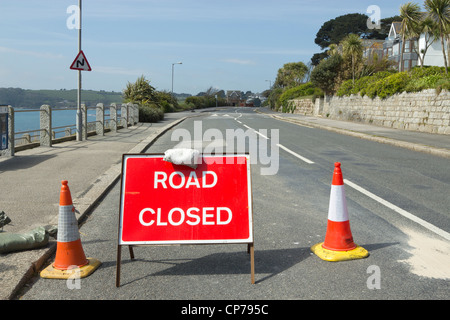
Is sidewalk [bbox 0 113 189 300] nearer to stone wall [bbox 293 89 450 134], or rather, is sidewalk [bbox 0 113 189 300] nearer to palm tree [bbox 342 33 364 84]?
stone wall [bbox 293 89 450 134]

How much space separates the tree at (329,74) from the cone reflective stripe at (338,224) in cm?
3698

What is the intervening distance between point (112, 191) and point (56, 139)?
26.3 feet

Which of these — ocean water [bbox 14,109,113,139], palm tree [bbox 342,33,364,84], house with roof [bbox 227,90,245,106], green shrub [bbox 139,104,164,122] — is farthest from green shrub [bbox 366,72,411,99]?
house with roof [bbox 227,90,245,106]

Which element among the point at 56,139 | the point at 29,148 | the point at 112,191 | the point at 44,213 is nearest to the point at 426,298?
the point at 44,213

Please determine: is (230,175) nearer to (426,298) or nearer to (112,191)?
(426,298)

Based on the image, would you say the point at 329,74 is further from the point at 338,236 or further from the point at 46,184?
the point at 338,236

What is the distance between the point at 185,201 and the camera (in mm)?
4223

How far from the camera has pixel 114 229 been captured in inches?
214

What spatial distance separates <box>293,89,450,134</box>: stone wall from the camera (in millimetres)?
19533

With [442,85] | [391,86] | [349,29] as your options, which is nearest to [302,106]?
[391,86]

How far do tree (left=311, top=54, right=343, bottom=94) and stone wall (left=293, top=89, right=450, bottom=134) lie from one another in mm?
5669

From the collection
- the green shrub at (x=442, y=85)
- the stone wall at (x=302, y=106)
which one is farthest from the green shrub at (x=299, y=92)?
the green shrub at (x=442, y=85)
